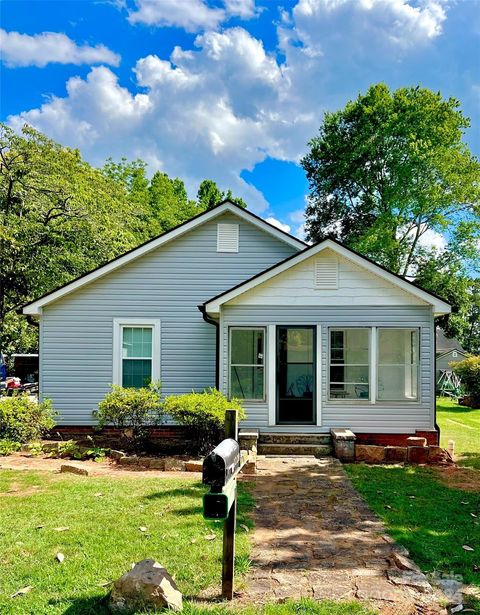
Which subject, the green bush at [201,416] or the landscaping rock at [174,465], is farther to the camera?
the green bush at [201,416]

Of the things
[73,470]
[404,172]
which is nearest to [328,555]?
[73,470]

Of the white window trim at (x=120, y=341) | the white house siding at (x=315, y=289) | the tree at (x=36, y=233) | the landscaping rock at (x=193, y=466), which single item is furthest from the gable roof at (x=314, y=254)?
the tree at (x=36, y=233)

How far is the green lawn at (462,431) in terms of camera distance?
9.70m

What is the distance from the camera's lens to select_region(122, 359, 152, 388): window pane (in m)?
11.2

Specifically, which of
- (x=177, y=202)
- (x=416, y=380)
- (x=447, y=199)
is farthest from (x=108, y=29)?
(x=177, y=202)

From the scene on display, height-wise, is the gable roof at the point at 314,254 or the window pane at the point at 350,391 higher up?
the gable roof at the point at 314,254

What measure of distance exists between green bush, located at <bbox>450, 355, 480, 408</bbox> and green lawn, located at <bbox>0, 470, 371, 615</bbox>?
17.6m

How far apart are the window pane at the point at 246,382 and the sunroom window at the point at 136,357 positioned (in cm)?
227

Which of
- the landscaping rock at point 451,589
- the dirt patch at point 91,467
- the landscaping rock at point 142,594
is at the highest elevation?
the landscaping rock at point 142,594

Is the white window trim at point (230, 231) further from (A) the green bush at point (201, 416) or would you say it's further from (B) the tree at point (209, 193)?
(B) the tree at point (209, 193)

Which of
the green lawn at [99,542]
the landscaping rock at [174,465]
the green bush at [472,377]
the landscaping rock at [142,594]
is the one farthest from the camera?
the green bush at [472,377]

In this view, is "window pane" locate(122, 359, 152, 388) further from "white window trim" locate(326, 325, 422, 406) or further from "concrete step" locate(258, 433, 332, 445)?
"white window trim" locate(326, 325, 422, 406)

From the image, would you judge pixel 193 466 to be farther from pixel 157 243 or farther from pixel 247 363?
pixel 157 243

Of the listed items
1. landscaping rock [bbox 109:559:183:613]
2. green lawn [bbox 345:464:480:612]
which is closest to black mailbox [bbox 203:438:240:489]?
landscaping rock [bbox 109:559:183:613]
